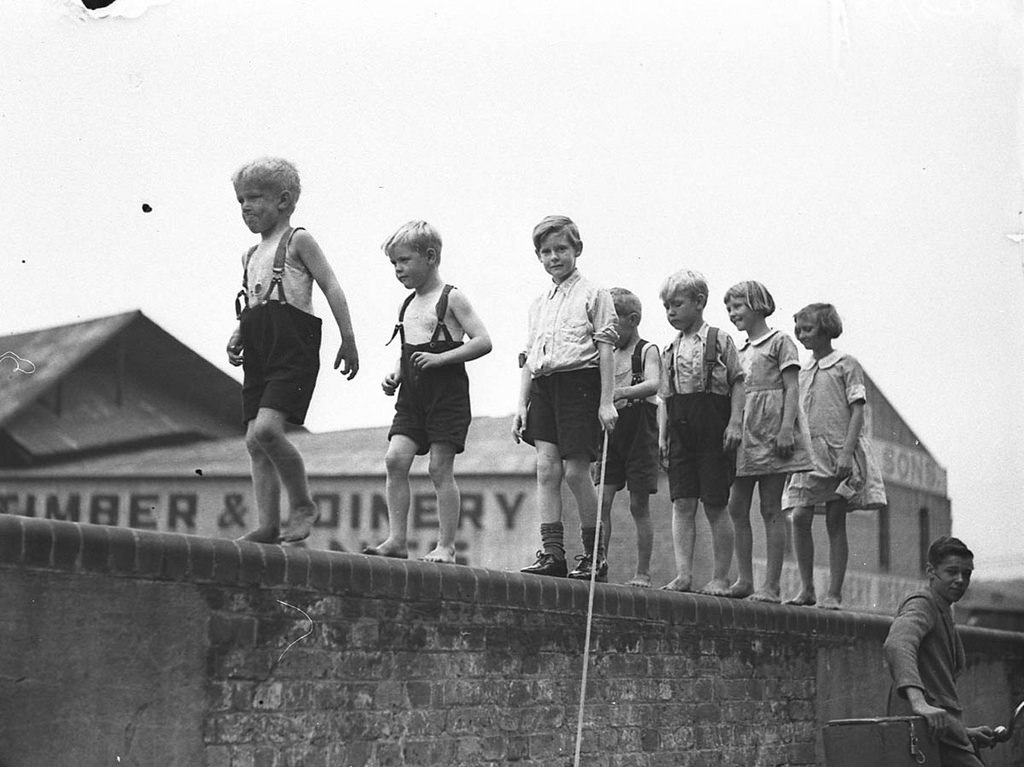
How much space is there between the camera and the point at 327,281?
6.24 metres

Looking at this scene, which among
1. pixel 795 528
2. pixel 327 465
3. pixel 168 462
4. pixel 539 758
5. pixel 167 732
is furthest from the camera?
pixel 327 465

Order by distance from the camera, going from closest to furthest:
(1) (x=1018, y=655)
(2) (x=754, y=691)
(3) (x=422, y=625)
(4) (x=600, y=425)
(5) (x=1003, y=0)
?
(3) (x=422, y=625) < (4) (x=600, y=425) < (2) (x=754, y=691) < (5) (x=1003, y=0) < (1) (x=1018, y=655)

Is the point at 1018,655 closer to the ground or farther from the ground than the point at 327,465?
closer to the ground

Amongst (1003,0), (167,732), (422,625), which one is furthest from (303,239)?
(1003,0)

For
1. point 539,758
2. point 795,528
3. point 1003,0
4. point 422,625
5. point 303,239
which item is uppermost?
point 1003,0

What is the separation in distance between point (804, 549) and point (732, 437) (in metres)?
1.23

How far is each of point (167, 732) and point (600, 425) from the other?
3065 millimetres

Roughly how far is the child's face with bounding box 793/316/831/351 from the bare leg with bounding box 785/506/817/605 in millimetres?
973

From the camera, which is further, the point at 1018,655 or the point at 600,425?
the point at 1018,655

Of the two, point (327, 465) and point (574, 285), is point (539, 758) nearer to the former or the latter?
point (574, 285)

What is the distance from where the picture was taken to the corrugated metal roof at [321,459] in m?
12.8

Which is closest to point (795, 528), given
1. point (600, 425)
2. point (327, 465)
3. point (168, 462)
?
point (600, 425)

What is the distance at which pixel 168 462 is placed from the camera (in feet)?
44.7

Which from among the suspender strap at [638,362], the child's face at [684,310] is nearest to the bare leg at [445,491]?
the suspender strap at [638,362]
